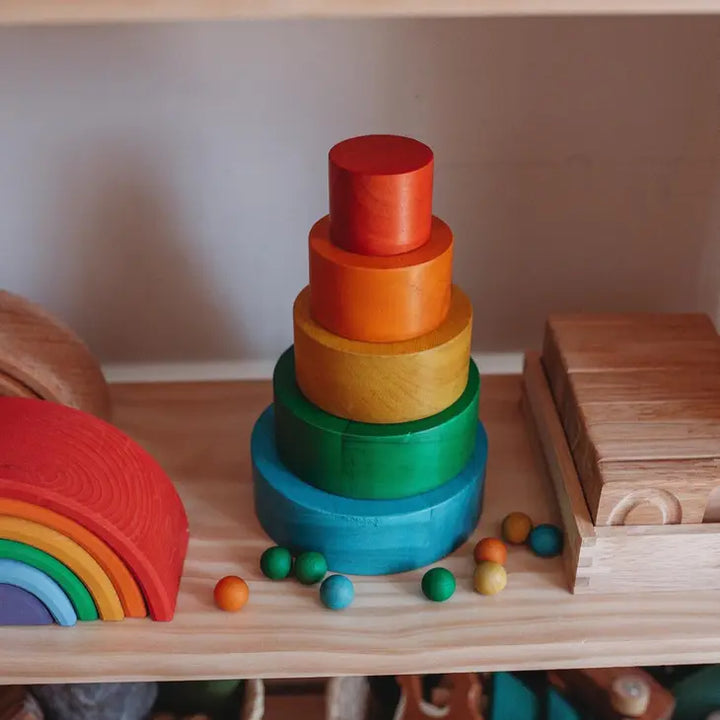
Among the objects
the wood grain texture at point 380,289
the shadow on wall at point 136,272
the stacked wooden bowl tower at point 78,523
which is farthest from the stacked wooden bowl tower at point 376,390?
the shadow on wall at point 136,272

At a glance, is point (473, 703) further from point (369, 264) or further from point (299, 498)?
point (369, 264)

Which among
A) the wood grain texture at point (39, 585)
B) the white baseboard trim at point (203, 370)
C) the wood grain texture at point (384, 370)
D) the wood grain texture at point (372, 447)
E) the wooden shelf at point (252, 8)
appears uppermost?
the wooden shelf at point (252, 8)

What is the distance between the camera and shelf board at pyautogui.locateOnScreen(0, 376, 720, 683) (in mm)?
699

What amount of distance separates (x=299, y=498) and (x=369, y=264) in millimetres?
210

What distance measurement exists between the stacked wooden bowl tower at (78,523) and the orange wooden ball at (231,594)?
38 millimetres

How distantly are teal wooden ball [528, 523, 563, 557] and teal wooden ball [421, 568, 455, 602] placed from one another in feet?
0.29

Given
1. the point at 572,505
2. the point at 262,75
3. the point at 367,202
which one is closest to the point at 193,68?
the point at 262,75

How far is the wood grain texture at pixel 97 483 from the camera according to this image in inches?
26.4

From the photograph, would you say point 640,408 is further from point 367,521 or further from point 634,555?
point 367,521

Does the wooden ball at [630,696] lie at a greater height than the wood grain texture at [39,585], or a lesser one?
lesser

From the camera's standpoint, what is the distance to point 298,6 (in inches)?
20.6

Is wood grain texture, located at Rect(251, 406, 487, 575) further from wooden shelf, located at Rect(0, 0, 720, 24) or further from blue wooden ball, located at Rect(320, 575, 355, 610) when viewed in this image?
wooden shelf, located at Rect(0, 0, 720, 24)

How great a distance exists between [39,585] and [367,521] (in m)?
0.25

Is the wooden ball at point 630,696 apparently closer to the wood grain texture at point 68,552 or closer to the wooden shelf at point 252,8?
the wood grain texture at point 68,552
